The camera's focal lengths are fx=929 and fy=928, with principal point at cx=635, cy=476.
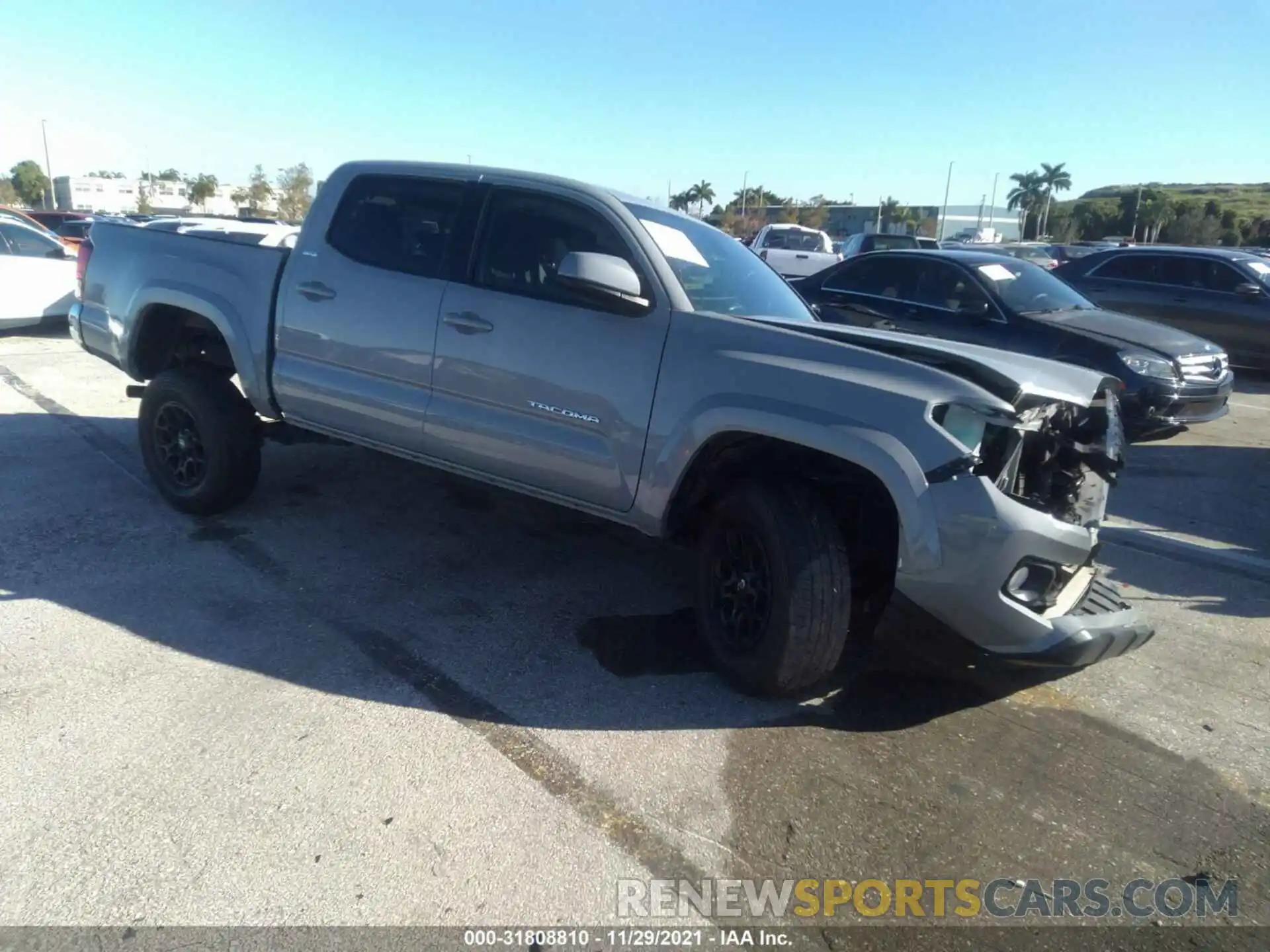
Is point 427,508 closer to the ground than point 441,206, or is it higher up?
closer to the ground

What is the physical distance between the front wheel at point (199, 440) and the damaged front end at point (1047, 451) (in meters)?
3.79

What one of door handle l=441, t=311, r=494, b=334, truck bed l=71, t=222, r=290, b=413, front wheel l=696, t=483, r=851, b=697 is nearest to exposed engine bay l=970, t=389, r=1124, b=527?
front wheel l=696, t=483, r=851, b=697

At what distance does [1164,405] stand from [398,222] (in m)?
6.60


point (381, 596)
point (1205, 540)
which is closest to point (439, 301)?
point (381, 596)

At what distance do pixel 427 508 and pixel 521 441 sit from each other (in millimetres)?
1839

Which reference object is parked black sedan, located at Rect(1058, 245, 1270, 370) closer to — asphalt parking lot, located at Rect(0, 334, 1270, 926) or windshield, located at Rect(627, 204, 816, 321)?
asphalt parking lot, located at Rect(0, 334, 1270, 926)

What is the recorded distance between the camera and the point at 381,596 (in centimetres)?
440

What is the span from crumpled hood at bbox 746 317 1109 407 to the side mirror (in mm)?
567

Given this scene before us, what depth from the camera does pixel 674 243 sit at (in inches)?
164

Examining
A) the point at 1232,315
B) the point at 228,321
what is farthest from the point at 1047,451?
the point at 1232,315

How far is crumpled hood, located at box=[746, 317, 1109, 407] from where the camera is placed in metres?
3.22

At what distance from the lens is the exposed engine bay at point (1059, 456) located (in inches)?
125

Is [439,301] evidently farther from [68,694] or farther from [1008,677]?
[1008,677]

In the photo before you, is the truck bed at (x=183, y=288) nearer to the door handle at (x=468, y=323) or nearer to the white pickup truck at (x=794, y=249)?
the door handle at (x=468, y=323)
